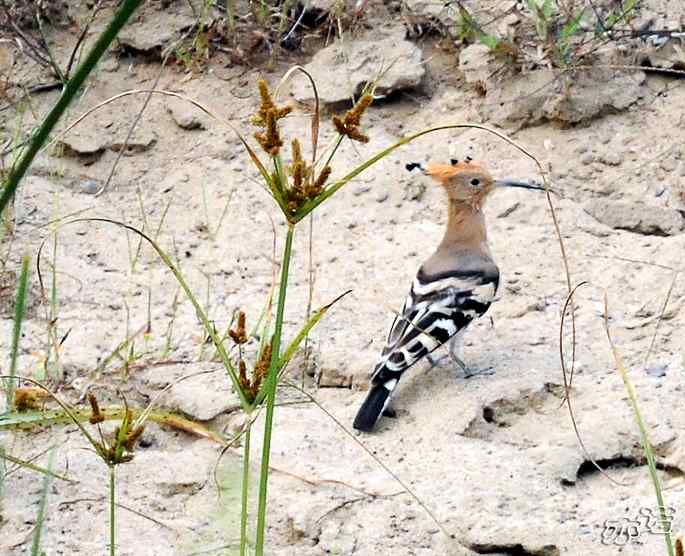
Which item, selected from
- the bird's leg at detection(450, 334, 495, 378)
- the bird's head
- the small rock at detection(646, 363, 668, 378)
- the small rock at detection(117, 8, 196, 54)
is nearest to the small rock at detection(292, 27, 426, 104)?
the small rock at detection(117, 8, 196, 54)

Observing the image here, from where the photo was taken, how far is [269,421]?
6.15ft

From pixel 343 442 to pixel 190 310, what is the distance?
45.2 inches

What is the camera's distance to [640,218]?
5.03 m

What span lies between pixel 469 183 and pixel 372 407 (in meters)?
1.31

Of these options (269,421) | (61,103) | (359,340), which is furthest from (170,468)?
(61,103)

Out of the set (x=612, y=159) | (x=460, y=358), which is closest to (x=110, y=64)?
(x=612, y=159)

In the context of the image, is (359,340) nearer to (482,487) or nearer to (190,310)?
(190,310)

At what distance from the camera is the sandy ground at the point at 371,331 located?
3.25 metres

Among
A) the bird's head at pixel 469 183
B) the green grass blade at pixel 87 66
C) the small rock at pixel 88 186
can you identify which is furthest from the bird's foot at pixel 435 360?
the green grass blade at pixel 87 66

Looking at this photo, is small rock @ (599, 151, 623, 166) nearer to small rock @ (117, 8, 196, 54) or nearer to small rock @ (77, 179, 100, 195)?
small rock @ (117, 8, 196, 54)

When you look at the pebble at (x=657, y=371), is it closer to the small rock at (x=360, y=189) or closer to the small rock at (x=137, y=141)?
the small rock at (x=360, y=189)

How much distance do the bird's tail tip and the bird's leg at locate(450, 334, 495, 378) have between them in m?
0.38

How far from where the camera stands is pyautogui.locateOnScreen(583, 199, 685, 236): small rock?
5008 mm

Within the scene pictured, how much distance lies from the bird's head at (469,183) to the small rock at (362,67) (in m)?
0.76
